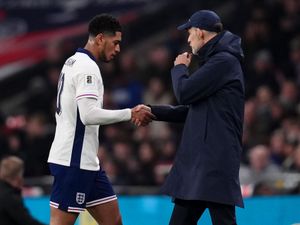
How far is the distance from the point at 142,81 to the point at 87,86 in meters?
8.86

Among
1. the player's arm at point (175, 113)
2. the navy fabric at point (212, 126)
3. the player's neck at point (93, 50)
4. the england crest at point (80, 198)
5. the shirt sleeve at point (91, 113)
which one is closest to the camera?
the navy fabric at point (212, 126)

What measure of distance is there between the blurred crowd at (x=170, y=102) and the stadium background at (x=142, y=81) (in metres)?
0.01

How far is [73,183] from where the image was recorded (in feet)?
26.8

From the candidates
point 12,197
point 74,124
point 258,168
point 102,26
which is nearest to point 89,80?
point 74,124

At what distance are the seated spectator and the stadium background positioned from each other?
123 inches

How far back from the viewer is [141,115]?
8.37 m

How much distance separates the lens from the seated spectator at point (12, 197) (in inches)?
388

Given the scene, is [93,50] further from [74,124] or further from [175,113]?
[175,113]

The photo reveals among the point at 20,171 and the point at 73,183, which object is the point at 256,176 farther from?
the point at 73,183

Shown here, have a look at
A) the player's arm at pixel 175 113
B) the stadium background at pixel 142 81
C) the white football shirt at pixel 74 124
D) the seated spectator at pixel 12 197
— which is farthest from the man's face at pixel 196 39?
the stadium background at pixel 142 81

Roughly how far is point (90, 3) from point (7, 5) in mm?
1221

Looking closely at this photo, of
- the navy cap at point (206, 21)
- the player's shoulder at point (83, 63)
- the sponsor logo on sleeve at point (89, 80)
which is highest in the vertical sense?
the navy cap at point (206, 21)

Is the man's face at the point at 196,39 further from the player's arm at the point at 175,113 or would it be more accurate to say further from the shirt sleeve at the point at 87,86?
the shirt sleeve at the point at 87,86

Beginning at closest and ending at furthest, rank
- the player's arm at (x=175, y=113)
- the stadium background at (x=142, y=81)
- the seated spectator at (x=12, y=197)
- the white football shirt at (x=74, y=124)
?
the white football shirt at (x=74, y=124) < the player's arm at (x=175, y=113) < the seated spectator at (x=12, y=197) < the stadium background at (x=142, y=81)
